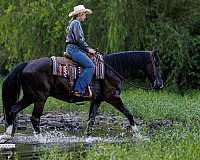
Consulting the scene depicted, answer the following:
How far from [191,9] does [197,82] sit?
3010 millimetres

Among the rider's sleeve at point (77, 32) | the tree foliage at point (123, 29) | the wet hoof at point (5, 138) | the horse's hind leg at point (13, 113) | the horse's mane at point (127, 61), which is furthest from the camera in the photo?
the tree foliage at point (123, 29)

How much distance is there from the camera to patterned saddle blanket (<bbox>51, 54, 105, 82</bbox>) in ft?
36.2

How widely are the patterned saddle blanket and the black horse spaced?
Answer: 0.33 feet

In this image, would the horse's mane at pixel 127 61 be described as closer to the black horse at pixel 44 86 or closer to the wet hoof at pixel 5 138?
the black horse at pixel 44 86

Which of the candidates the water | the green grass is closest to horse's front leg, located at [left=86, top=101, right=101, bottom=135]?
the water

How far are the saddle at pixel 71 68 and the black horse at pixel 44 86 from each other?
93 millimetres

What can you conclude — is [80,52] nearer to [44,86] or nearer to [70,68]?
[70,68]

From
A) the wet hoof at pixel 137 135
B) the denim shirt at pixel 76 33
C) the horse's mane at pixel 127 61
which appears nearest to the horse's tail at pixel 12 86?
the denim shirt at pixel 76 33

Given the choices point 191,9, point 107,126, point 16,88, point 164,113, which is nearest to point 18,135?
point 16,88

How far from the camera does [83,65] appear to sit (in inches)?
436

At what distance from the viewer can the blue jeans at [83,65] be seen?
1105cm

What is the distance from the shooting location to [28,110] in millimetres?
16656

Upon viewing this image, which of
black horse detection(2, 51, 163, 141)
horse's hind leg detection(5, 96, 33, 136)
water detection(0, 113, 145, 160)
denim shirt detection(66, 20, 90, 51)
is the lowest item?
water detection(0, 113, 145, 160)

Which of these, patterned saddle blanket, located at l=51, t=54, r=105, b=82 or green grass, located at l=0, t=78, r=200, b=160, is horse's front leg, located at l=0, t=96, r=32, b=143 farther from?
green grass, located at l=0, t=78, r=200, b=160
